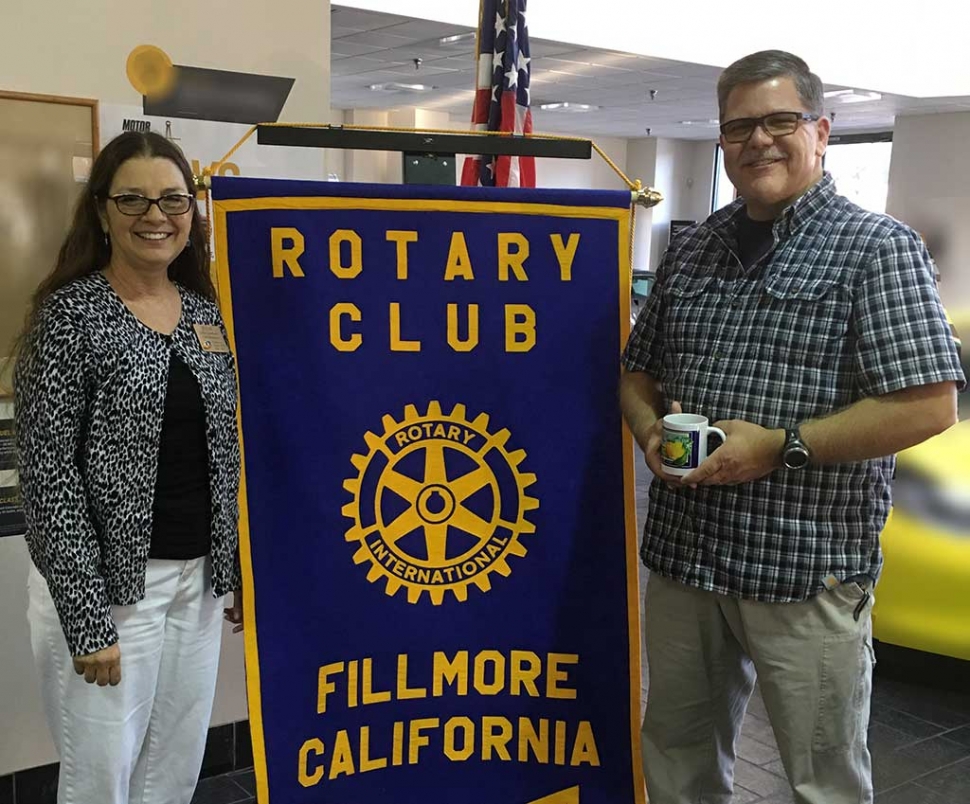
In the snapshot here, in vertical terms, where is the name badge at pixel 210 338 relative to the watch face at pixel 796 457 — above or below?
above

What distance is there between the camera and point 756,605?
171 centimetres

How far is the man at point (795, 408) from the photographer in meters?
1.58

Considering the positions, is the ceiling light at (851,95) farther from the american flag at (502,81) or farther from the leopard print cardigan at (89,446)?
the leopard print cardigan at (89,446)

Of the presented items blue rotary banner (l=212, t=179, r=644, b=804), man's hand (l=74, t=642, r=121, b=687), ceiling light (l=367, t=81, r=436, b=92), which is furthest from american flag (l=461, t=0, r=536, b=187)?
→ ceiling light (l=367, t=81, r=436, b=92)

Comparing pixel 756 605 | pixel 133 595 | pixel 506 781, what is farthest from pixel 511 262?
pixel 506 781

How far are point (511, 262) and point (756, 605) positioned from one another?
818mm

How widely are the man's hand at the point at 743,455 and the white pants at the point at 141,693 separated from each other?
0.91 metres

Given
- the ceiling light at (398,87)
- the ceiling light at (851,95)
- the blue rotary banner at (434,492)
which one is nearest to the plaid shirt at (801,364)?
the blue rotary banner at (434,492)

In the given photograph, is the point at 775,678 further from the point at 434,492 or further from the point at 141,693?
the point at 141,693

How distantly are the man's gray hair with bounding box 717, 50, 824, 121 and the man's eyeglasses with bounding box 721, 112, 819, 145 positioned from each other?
0.02 metres

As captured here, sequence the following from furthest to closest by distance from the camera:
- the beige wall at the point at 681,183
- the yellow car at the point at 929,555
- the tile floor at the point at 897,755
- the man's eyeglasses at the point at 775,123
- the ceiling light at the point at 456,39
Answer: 1. the beige wall at the point at 681,183
2. the ceiling light at the point at 456,39
3. the yellow car at the point at 929,555
4. the tile floor at the point at 897,755
5. the man's eyeglasses at the point at 775,123

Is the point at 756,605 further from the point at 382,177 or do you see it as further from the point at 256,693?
the point at 382,177

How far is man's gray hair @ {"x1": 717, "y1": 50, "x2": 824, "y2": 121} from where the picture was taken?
1.65m

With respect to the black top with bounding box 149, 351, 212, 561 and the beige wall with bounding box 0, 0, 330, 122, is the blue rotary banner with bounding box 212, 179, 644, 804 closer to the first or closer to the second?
the black top with bounding box 149, 351, 212, 561
